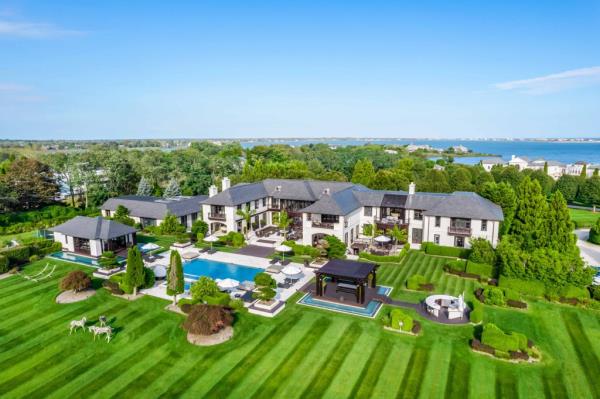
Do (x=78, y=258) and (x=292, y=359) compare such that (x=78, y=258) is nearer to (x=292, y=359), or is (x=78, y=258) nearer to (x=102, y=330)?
(x=102, y=330)

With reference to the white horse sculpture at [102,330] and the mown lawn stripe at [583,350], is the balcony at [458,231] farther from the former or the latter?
the white horse sculpture at [102,330]

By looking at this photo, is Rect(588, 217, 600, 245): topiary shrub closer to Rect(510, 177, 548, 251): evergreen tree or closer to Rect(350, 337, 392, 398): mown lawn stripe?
Result: Rect(510, 177, 548, 251): evergreen tree

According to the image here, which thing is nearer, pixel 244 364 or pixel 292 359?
pixel 244 364

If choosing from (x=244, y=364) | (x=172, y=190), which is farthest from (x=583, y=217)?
(x=172, y=190)

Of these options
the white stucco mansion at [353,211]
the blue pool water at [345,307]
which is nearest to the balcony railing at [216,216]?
the white stucco mansion at [353,211]

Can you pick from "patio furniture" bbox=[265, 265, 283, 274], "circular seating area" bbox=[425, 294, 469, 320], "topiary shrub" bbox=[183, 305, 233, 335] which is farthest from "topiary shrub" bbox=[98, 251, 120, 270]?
"circular seating area" bbox=[425, 294, 469, 320]
